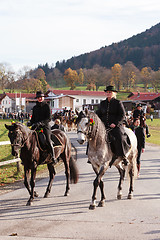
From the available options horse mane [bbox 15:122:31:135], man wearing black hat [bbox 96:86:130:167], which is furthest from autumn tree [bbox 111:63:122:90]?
horse mane [bbox 15:122:31:135]

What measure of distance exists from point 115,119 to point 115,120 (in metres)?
0.04

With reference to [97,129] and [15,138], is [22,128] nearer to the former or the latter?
[15,138]

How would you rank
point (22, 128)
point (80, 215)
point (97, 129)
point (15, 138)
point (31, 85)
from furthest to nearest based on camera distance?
point (31, 85)
point (22, 128)
point (15, 138)
point (97, 129)
point (80, 215)

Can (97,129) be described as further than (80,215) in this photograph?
Yes

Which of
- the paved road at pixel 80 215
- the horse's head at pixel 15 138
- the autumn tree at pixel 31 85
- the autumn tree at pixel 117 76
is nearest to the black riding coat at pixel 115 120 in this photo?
the paved road at pixel 80 215

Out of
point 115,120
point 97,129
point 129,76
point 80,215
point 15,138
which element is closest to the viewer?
point 80,215

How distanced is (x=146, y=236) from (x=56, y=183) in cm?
551

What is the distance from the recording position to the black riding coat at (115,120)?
809 cm

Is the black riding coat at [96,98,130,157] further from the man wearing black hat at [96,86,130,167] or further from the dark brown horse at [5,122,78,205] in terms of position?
the dark brown horse at [5,122,78,205]

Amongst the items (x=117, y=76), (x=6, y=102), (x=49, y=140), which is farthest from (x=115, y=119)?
(x=117, y=76)

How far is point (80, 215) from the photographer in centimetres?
686

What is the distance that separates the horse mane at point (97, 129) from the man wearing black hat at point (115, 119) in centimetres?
44

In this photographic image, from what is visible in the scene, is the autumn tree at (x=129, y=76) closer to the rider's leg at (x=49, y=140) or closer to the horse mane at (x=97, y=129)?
the rider's leg at (x=49, y=140)

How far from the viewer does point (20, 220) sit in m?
6.55
